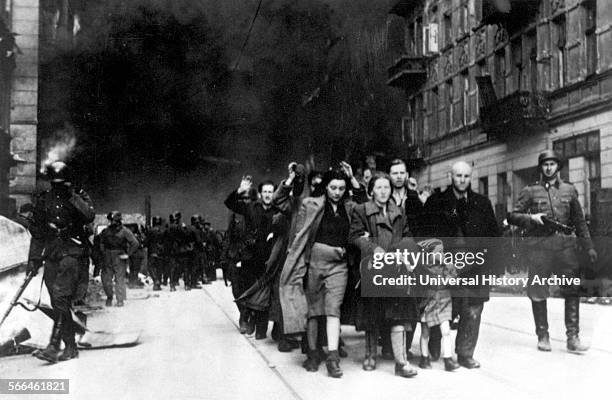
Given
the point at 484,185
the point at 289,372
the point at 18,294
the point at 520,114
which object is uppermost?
the point at 520,114

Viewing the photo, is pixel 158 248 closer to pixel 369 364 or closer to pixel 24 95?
pixel 24 95

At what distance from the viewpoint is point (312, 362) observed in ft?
22.8

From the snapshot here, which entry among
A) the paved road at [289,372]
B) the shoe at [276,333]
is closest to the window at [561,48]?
the paved road at [289,372]

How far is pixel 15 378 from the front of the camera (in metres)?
6.35

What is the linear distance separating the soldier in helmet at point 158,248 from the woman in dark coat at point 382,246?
13503 mm

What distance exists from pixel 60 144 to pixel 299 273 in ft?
25.6

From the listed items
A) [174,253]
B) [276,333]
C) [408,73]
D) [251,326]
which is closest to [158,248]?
[174,253]

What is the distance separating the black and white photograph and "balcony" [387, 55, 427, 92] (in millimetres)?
534

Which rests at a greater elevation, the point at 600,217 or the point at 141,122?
the point at 141,122

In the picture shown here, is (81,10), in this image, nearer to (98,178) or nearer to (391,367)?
(391,367)

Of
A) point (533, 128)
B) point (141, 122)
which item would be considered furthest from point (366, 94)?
point (141, 122)

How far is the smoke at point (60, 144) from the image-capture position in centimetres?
1264

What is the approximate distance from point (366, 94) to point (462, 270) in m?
14.8

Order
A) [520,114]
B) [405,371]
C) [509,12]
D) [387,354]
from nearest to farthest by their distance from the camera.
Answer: [405,371], [387,354], [520,114], [509,12]
